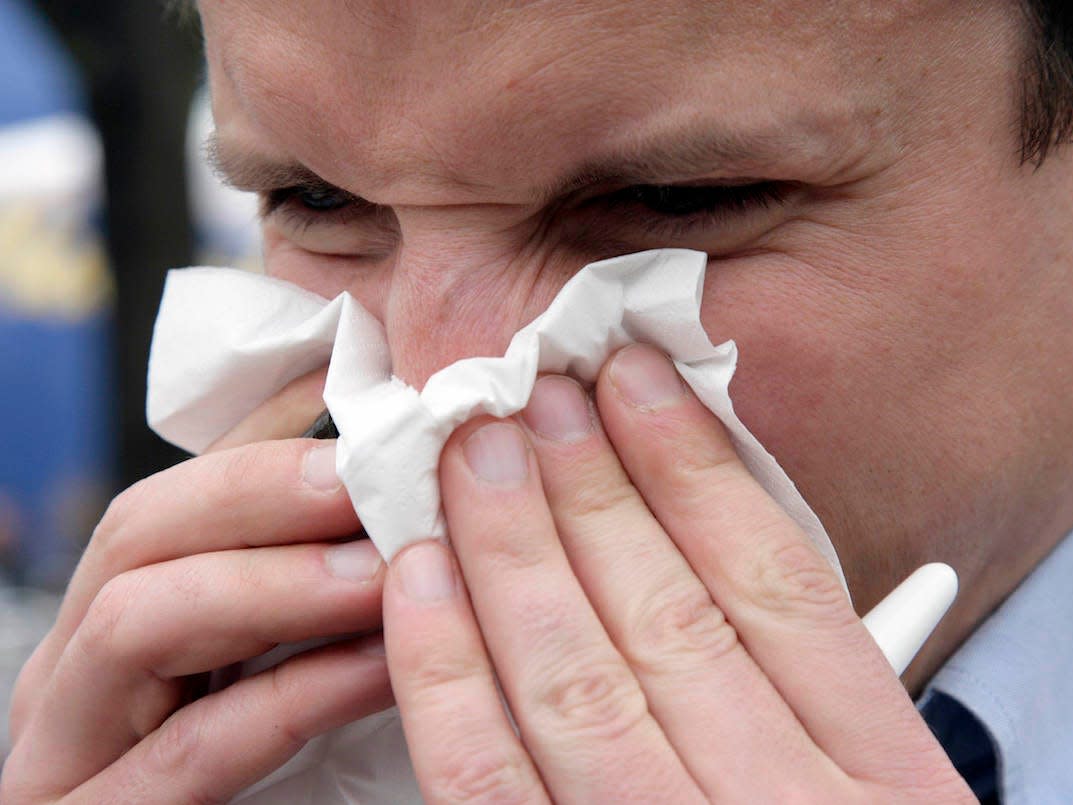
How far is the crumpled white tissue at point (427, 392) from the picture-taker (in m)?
1.17

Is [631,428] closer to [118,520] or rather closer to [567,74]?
[567,74]

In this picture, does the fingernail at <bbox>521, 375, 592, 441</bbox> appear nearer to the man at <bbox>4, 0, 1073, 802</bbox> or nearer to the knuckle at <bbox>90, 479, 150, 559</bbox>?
the man at <bbox>4, 0, 1073, 802</bbox>

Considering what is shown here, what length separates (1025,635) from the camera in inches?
61.6

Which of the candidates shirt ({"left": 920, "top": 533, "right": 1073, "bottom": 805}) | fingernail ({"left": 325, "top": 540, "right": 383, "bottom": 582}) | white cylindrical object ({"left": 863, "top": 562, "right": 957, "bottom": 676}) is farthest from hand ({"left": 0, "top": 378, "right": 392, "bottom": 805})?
shirt ({"left": 920, "top": 533, "right": 1073, "bottom": 805})

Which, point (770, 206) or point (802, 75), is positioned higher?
point (802, 75)

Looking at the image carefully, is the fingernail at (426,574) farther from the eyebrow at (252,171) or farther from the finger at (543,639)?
the eyebrow at (252,171)

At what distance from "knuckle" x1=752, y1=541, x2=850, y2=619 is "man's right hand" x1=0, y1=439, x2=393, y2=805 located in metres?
0.38

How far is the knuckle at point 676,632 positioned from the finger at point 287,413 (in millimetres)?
629

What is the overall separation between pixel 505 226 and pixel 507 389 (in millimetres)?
233

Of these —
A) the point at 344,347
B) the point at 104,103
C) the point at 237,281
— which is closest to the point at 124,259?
the point at 104,103

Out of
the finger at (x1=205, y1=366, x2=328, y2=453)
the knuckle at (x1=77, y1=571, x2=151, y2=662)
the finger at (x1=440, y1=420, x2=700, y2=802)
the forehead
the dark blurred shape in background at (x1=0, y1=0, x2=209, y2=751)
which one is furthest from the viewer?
the dark blurred shape in background at (x1=0, y1=0, x2=209, y2=751)

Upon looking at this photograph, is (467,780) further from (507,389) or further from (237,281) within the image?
(237,281)

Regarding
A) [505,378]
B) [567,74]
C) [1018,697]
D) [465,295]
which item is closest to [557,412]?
[505,378]

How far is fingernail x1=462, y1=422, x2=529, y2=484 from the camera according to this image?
1.17m
